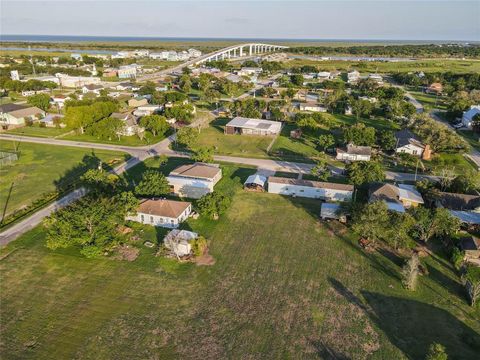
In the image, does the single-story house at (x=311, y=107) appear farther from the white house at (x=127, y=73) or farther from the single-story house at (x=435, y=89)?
the white house at (x=127, y=73)

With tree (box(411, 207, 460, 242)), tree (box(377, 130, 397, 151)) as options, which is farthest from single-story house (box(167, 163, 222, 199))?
tree (box(377, 130, 397, 151))

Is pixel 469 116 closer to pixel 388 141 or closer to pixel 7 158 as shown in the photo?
pixel 388 141

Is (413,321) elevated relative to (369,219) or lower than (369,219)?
lower

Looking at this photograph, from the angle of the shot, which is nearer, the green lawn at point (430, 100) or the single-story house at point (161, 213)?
the single-story house at point (161, 213)

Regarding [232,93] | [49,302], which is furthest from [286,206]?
[232,93]

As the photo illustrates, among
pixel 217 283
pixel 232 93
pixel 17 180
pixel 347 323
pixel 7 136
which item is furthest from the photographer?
pixel 232 93

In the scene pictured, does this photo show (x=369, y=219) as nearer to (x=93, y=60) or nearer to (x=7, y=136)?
(x=7, y=136)

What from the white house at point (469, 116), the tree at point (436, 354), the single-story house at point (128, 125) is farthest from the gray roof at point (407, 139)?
the single-story house at point (128, 125)

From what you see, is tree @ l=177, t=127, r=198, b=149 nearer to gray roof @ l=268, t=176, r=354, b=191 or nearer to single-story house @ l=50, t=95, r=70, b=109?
gray roof @ l=268, t=176, r=354, b=191
